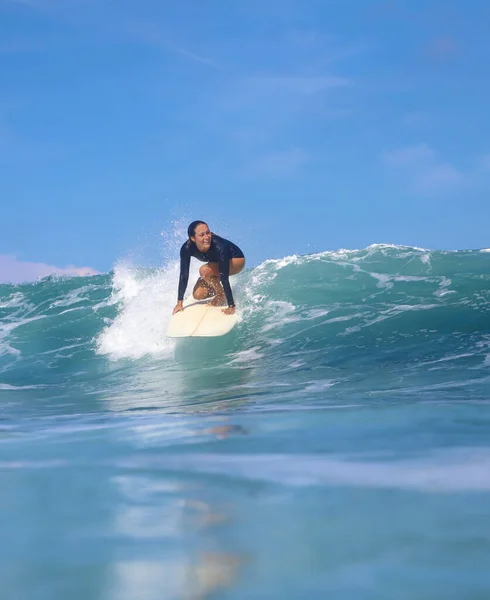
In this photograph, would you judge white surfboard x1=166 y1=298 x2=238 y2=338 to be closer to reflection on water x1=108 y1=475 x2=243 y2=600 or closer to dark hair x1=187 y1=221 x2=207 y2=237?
dark hair x1=187 y1=221 x2=207 y2=237

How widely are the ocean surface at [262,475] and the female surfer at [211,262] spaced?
101 centimetres

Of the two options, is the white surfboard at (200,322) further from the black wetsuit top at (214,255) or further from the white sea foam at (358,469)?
the white sea foam at (358,469)

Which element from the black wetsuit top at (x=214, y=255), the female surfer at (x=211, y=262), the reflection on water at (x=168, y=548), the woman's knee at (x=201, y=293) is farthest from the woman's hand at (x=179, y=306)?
the reflection on water at (x=168, y=548)

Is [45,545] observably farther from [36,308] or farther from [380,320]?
[36,308]

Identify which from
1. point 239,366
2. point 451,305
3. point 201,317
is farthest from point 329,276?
point 239,366

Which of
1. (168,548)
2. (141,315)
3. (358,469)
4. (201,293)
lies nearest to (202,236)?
(201,293)

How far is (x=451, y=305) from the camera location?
10203 millimetres

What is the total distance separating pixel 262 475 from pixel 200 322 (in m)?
6.99

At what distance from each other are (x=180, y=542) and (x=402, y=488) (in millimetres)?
838

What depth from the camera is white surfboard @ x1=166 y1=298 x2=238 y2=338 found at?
9.59 metres

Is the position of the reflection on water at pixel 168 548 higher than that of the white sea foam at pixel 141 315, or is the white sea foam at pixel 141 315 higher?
the white sea foam at pixel 141 315

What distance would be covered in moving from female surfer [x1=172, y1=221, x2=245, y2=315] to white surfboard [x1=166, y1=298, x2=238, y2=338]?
10 cm

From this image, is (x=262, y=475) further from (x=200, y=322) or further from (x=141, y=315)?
(x=141, y=315)

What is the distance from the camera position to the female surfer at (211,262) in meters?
8.85
